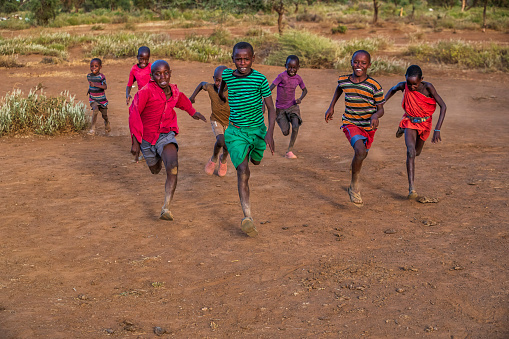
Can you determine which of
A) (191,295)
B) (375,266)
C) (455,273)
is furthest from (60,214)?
(455,273)

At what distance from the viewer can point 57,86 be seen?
15297 millimetres

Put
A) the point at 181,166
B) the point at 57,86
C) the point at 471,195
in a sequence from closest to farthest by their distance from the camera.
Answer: the point at 471,195 → the point at 181,166 → the point at 57,86

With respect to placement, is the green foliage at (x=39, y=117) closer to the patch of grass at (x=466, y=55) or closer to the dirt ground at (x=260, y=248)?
the dirt ground at (x=260, y=248)

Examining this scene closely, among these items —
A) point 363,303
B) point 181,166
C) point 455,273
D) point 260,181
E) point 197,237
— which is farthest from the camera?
point 181,166

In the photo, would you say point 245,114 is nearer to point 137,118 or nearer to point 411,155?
point 137,118

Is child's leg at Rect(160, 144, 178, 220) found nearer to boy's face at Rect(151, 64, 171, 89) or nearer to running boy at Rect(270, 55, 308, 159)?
boy's face at Rect(151, 64, 171, 89)

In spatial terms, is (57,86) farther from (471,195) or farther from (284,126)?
(471,195)

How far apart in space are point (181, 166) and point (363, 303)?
4836 mm

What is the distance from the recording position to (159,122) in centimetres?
584

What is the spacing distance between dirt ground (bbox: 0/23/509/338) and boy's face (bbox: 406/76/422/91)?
4.15ft

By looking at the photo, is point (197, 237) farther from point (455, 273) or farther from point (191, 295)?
point (455, 273)

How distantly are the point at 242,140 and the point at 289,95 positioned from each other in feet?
10.5

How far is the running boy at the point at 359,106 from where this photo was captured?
6168mm

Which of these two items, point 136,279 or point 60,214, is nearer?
point 136,279
